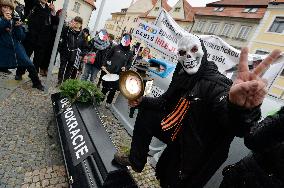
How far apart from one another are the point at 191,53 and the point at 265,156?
1.15m

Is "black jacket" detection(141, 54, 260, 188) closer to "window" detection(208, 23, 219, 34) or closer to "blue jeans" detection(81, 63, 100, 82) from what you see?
→ "blue jeans" detection(81, 63, 100, 82)

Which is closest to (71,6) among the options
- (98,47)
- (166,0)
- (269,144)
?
(166,0)

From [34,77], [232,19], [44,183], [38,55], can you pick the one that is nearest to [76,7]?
[232,19]

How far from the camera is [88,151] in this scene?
298 cm

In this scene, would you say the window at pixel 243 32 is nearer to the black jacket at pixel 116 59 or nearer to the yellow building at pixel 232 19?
the yellow building at pixel 232 19

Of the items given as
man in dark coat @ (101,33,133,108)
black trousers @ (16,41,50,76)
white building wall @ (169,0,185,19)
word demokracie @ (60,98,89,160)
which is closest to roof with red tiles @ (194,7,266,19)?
white building wall @ (169,0,185,19)

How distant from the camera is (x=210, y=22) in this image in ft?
120

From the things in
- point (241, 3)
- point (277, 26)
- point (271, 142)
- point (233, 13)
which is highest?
point (241, 3)

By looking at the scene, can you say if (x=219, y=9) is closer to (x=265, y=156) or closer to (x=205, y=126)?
(x=205, y=126)

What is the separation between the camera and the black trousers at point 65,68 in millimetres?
7102

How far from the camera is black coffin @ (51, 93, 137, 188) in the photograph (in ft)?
8.77

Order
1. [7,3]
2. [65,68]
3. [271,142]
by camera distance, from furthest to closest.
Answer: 1. [65,68]
2. [7,3]
3. [271,142]

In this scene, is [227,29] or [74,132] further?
[227,29]

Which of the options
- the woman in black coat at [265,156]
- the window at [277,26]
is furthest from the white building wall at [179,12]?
the woman in black coat at [265,156]
